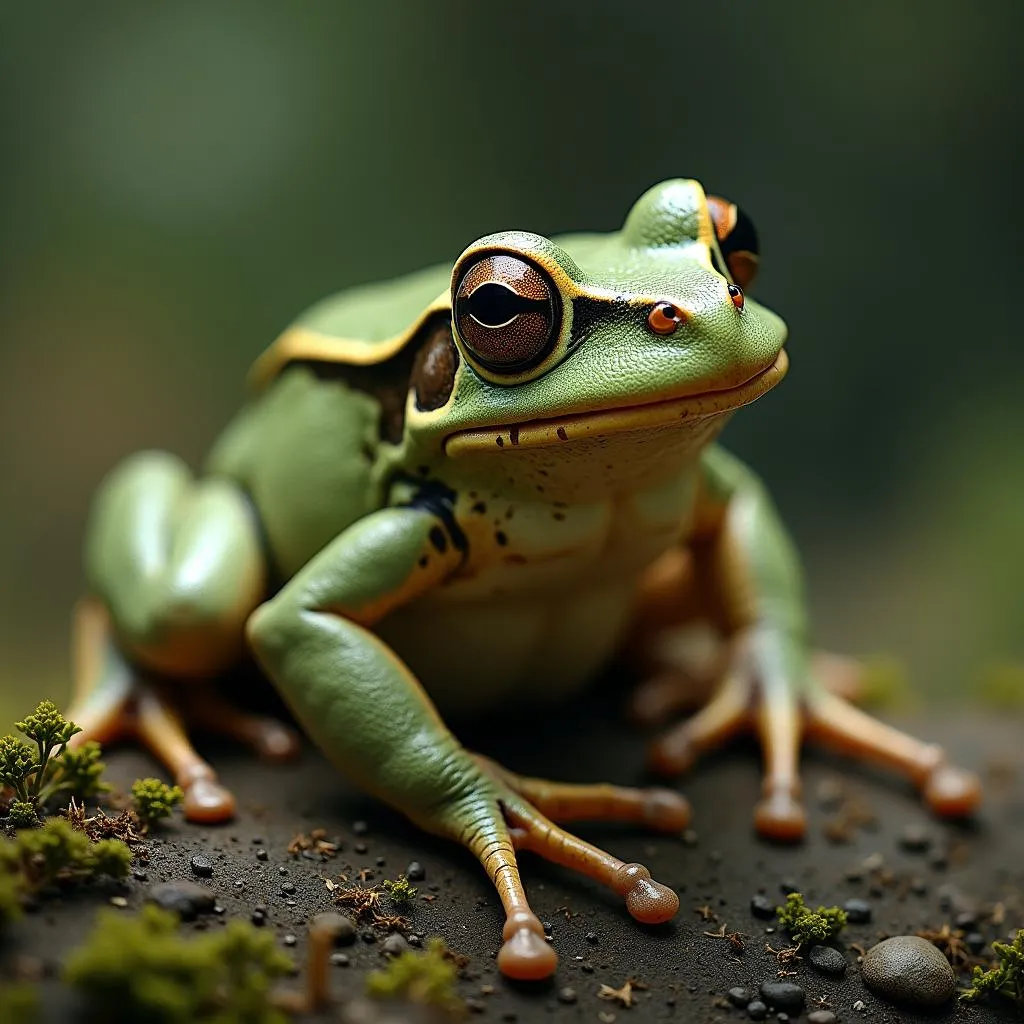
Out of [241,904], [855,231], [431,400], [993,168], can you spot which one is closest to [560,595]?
[431,400]

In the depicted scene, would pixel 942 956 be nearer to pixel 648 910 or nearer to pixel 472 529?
pixel 648 910

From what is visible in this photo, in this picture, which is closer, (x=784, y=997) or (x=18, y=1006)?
(x=18, y=1006)

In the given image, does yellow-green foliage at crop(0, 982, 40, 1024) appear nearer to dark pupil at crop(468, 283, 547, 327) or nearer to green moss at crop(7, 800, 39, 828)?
green moss at crop(7, 800, 39, 828)

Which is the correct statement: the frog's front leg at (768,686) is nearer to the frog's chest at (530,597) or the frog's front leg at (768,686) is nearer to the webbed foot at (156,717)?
the frog's chest at (530,597)

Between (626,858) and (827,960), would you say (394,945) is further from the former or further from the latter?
(827,960)

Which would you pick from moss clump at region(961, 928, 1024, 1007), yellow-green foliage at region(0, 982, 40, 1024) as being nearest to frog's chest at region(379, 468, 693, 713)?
moss clump at region(961, 928, 1024, 1007)

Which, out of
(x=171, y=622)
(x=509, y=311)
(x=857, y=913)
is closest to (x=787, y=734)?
(x=857, y=913)
